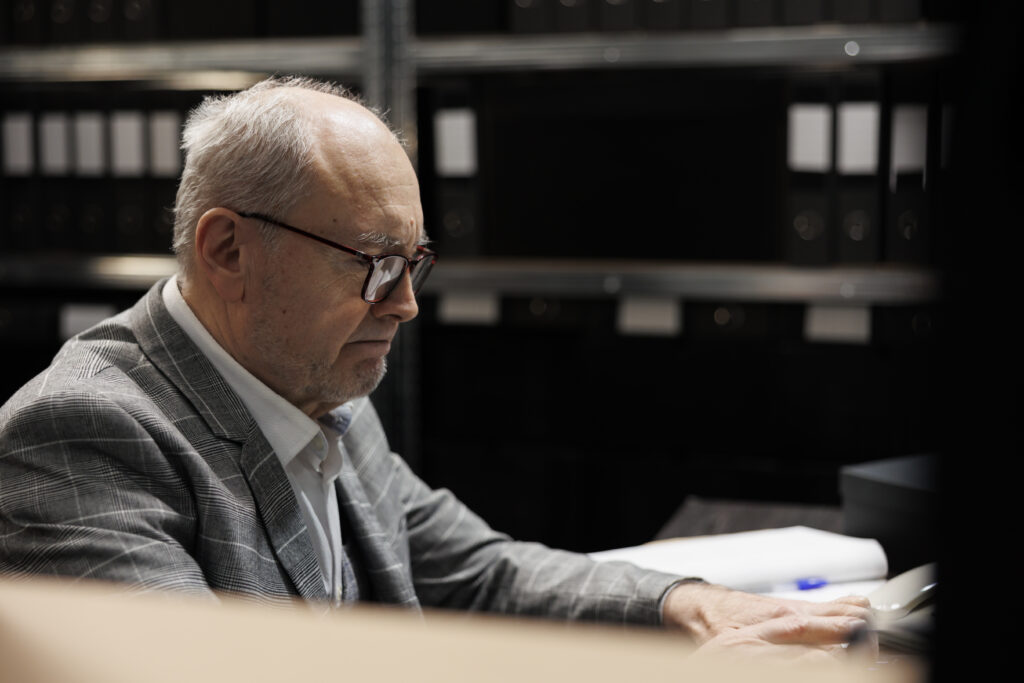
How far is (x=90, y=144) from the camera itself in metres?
2.73

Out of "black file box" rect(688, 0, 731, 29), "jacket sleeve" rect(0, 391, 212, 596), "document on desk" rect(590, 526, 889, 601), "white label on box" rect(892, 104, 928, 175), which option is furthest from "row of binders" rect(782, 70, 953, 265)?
"jacket sleeve" rect(0, 391, 212, 596)

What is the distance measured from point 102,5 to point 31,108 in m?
0.33

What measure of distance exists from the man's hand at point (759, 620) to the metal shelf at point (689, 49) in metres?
1.32

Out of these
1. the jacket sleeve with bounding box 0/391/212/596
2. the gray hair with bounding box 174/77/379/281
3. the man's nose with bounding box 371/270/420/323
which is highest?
the gray hair with bounding box 174/77/379/281

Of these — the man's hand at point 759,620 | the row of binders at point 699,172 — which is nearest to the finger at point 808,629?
the man's hand at point 759,620

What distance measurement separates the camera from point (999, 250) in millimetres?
166

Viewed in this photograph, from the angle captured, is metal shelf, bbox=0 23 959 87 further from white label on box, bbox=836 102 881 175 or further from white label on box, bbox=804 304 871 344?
white label on box, bbox=804 304 871 344

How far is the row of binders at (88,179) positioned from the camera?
268cm

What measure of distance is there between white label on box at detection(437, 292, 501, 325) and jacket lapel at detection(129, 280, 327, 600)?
1503 mm

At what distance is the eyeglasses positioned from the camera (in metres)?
1.10

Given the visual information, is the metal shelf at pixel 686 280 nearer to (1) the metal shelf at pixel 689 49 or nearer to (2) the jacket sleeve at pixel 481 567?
(1) the metal shelf at pixel 689 49

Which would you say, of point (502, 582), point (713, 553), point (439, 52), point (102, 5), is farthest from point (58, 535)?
point (102, 5)

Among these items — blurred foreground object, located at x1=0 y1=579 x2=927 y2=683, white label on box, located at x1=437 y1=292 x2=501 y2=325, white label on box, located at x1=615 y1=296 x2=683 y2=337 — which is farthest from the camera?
white label on box, located at x1=437 y1=292 x2=501 y2=325

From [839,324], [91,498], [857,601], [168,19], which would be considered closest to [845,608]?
[857,601]
